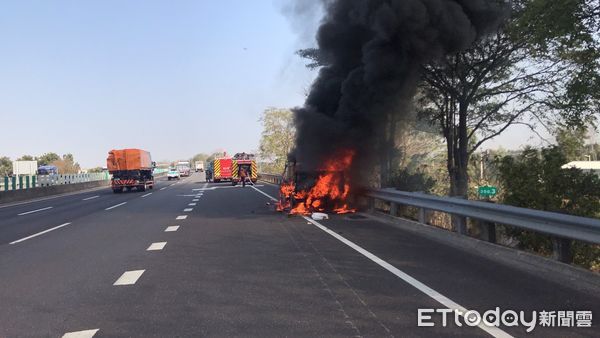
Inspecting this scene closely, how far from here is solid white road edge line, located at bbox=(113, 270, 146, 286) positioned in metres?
6.43

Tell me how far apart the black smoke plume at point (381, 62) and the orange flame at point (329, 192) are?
24 centimetres

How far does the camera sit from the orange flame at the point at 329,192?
1424 centimetres

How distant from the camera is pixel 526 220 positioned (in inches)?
281

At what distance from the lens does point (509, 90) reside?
1944 centimetres

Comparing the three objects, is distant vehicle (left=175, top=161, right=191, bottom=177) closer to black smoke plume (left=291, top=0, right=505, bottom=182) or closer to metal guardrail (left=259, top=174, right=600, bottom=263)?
black smoke plume (left=291, top=0, right=505, bottom=182)

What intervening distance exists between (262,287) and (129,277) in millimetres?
1920

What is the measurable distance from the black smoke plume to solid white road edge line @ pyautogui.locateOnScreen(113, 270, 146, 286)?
7.95 m

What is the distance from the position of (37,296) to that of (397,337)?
13.7ft

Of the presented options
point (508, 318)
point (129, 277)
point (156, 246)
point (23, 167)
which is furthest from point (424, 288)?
point (23, 167)

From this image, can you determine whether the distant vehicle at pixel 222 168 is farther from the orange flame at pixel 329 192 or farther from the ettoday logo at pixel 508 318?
the ettoday logo at pixel 508 318

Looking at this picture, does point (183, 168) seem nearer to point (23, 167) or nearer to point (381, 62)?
point (23, 167)

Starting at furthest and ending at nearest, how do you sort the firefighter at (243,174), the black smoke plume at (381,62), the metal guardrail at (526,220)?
the firefighter at (243,174), the black smoke plume at (381,62), the metal guardrail at (526,220)

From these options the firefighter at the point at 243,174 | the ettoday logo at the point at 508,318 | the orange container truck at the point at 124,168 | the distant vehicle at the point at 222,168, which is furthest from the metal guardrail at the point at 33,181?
the ettoday logo at the point at 508,318

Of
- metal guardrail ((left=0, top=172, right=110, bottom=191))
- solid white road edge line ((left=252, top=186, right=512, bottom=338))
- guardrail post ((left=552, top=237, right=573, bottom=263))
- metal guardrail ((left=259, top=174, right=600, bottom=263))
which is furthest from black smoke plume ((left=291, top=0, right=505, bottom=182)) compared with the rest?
metal guardrail ((left=0, top=172, right=110, bottom=191))
